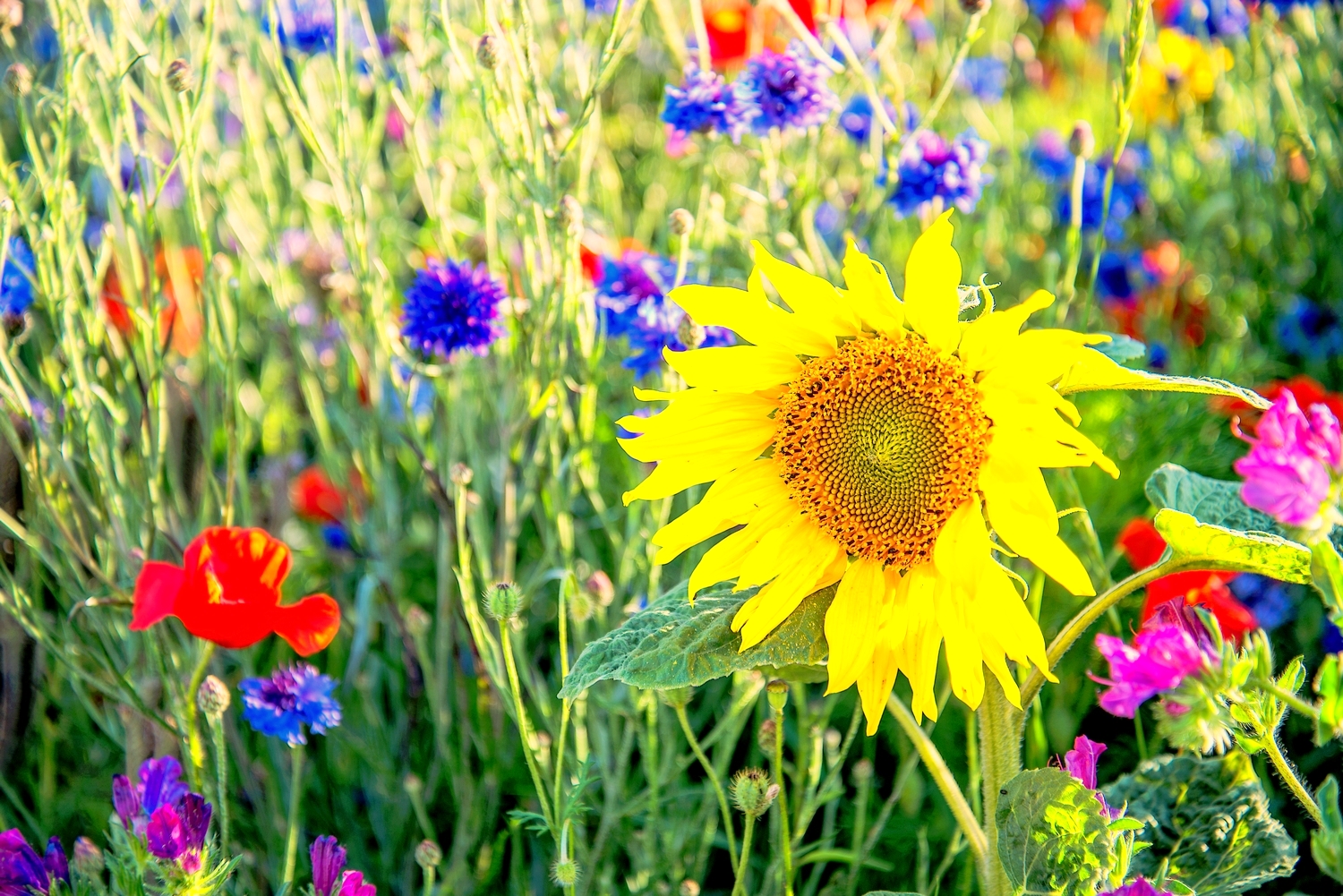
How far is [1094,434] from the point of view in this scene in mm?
1640

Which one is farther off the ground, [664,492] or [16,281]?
[16,281]

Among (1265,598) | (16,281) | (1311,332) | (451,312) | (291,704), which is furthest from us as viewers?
(1311,332)

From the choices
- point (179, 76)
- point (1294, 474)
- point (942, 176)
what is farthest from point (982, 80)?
point (1294, 474)

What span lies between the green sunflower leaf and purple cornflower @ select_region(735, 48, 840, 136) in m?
0.59

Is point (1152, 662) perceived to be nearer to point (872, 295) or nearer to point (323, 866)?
point (872, 295)

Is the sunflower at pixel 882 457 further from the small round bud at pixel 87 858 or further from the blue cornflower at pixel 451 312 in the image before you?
the small round bud at pixel 87 858

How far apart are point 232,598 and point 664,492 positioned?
1.48 feet

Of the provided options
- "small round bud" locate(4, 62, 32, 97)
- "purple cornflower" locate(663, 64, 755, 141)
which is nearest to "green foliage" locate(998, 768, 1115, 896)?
"purple cornflower" locate(663, 64, 755, 141)

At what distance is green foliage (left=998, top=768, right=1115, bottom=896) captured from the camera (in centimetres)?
84

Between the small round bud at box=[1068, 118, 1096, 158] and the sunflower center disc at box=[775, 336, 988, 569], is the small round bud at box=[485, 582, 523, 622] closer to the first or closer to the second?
the sunflower center disc at box=[775, 336, 988, 569]

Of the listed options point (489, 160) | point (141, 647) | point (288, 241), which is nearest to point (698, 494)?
point (141, 647)

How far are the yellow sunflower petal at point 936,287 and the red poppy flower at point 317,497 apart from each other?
51.7 inches

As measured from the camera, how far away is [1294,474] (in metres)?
0.66

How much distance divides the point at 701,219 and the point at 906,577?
2.32ft
